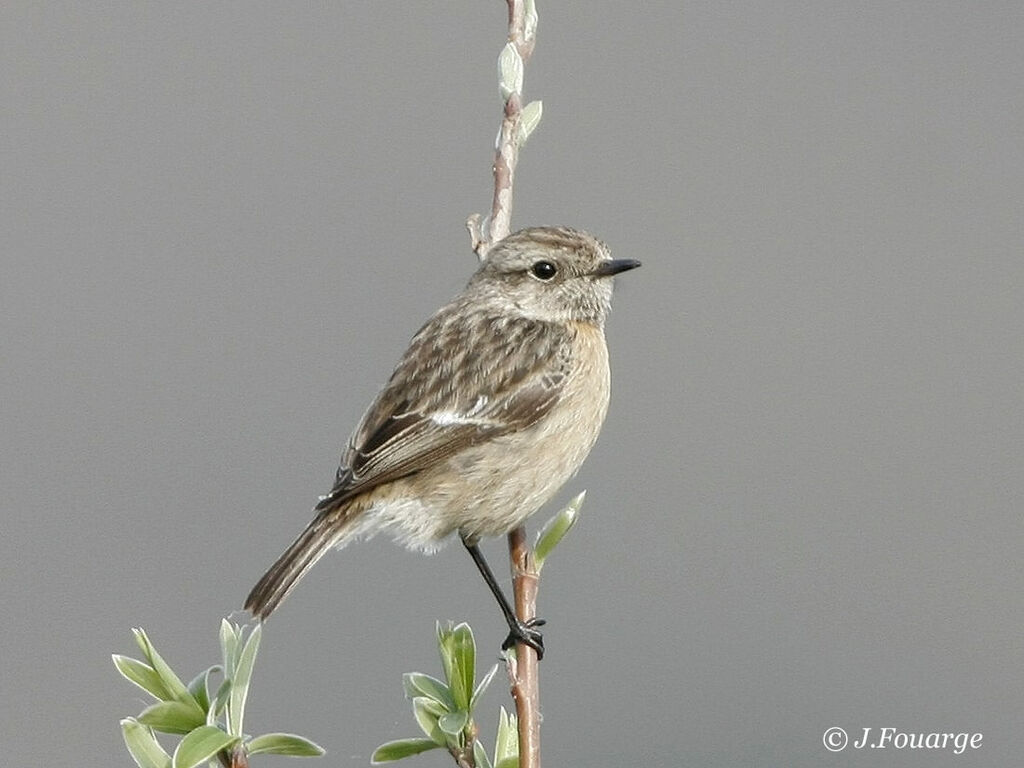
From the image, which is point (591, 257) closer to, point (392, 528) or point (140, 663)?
point (392, 528)

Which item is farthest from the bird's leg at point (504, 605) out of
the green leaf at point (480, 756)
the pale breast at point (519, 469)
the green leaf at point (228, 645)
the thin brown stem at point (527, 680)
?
the green leaf at point (228, 645)

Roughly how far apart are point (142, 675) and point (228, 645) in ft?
0.47

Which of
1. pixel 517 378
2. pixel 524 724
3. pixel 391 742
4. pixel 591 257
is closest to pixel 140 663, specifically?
pixel 391 742

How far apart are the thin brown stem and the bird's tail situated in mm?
568

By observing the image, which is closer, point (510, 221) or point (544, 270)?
point (510, 221)

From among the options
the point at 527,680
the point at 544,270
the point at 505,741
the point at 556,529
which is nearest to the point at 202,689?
the point at 505,741

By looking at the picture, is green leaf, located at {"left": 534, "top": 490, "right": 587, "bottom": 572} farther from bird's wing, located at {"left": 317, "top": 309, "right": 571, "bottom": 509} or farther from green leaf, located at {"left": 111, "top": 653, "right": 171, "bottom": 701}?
bird's wing, located at {"left": 317, "top": 309, "right": 571, "bottom": 509}

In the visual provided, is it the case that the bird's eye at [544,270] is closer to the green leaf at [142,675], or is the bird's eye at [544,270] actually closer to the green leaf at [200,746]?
the green leaf at [142,675]

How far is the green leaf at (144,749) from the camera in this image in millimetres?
2117

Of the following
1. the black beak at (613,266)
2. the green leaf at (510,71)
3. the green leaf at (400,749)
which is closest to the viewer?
the green leaf at (400,749)

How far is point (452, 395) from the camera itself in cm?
402

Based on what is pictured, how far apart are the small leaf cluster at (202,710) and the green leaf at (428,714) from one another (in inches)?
13.6

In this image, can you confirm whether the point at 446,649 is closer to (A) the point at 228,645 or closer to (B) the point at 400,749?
(B) the point at 400,749

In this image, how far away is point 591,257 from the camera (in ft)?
14.2
